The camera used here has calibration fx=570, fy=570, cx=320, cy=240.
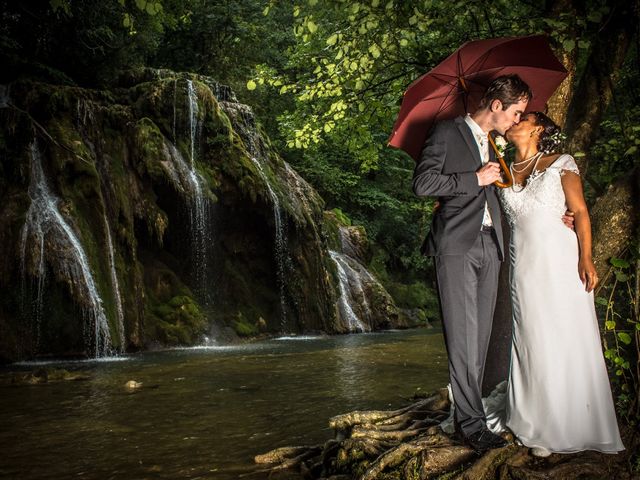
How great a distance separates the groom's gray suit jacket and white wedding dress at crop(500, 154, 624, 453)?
0.25 m

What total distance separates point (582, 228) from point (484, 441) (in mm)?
1390

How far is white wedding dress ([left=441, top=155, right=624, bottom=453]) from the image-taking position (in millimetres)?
3266

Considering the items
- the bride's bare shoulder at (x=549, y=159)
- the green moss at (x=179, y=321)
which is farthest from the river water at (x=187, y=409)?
the green moss at (x=179, y=321)

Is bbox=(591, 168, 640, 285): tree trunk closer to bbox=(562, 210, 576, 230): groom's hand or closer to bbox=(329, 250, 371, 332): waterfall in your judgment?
bbox=(562, 210, 576, 230): groom's hand

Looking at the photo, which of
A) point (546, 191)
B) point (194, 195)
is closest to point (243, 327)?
point (194, 195)

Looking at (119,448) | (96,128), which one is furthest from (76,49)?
(119,448)

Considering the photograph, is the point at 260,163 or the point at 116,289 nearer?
the point at 116,289

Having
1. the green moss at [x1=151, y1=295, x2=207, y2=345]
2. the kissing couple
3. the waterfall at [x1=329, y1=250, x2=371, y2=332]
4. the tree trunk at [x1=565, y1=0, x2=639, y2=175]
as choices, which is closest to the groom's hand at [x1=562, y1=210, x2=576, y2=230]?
the kissing couple

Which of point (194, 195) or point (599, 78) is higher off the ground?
point (194, 195)

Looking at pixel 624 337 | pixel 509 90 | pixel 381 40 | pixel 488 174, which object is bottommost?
pixel 624 337

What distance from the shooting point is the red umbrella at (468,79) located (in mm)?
3801

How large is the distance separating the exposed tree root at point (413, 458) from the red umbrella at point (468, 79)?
192 centimetres

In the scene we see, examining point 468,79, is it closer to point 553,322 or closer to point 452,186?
point 452,186

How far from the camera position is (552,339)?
11.2 ft
